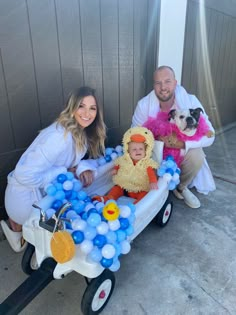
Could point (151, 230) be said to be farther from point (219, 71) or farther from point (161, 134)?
point (219, 71)

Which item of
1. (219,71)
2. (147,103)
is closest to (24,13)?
(147,103)

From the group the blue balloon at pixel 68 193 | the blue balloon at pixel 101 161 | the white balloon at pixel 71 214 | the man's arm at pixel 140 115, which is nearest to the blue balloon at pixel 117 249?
the white balloon at pixel 71 214

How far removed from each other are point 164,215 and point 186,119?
32.8 inches

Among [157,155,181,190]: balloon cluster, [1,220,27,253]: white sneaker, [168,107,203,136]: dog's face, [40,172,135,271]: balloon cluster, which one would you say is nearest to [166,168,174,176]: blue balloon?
[157,155,181,190]: balloon cluster

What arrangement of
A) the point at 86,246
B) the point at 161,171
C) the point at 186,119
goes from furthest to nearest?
the point at 186,119
the point at 161,171
the point at 86,246

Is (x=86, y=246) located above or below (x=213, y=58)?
below

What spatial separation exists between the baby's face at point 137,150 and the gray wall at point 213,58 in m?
2.10

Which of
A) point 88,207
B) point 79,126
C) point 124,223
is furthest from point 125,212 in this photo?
point 79,126

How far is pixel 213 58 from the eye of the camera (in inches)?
175

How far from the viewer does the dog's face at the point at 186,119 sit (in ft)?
7.77

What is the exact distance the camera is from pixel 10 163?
7.25 feet

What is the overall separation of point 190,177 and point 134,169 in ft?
2.26

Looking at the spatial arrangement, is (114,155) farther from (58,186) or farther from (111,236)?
(111,236)

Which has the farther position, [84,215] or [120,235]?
[84,215]
